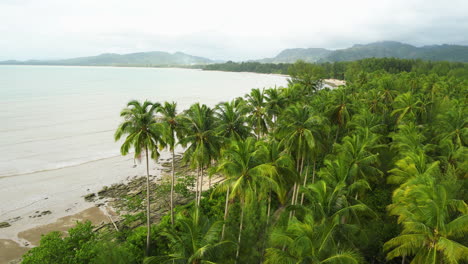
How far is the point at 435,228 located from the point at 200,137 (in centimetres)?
1640

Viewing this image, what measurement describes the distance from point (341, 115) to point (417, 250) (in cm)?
2105

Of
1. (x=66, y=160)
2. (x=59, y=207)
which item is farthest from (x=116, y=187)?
(x=66, y=160)

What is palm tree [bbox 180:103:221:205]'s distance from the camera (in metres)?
23.0

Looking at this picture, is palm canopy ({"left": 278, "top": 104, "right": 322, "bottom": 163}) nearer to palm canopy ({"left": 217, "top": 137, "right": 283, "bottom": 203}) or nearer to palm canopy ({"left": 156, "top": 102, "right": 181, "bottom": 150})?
palm canopy ({"left": 217, "top": 137, "right": 283, "bottom": 203})

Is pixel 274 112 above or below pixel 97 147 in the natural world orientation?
above

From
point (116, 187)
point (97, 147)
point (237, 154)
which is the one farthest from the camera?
point (97, 147)

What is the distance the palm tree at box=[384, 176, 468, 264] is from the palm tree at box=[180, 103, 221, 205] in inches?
553

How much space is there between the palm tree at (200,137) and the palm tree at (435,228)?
14056mm

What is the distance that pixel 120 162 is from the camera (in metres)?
Answer: 48.7

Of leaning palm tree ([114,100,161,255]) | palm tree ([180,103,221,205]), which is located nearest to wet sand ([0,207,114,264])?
leaning palm tree ([114,100,161,255])

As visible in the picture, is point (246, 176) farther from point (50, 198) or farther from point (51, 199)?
point (50, 198)

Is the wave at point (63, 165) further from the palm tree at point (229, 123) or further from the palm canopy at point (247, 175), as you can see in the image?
the palm canopy at point (247, 175)

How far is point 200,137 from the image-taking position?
23.4 m

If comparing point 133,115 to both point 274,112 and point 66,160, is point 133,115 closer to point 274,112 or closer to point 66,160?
point 274,112
